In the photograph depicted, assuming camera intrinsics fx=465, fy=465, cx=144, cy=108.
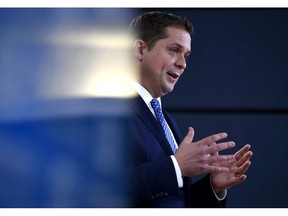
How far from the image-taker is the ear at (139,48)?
1028mm

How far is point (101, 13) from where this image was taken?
3.72 ft

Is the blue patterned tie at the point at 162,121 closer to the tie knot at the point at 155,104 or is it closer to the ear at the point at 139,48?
the tie knot at the point at 155,104

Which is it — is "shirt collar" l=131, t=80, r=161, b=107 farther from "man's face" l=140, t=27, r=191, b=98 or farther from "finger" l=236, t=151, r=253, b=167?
"finger" l=236, t=151, r=253, b=167

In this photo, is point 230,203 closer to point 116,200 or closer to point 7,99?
point 116,200

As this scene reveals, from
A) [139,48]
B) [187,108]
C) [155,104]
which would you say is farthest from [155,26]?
[187,108]

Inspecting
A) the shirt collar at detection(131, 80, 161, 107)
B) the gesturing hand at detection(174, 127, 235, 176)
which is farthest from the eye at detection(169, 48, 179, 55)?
the gesturing hand at detection(174, 127, 235, 176)

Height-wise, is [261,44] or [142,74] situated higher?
[261,44]

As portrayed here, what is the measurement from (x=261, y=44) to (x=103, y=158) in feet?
1.70

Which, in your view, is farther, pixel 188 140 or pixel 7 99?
pixel 7 99

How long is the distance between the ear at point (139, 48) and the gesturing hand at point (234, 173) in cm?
29

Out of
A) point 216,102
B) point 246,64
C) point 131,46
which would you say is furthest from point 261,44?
point 131,46

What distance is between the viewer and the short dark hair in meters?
1.02

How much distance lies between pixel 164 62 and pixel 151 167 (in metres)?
0.25

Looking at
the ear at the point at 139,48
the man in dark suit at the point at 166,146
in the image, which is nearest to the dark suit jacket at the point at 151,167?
the man in dark suit at the point at 166,146
